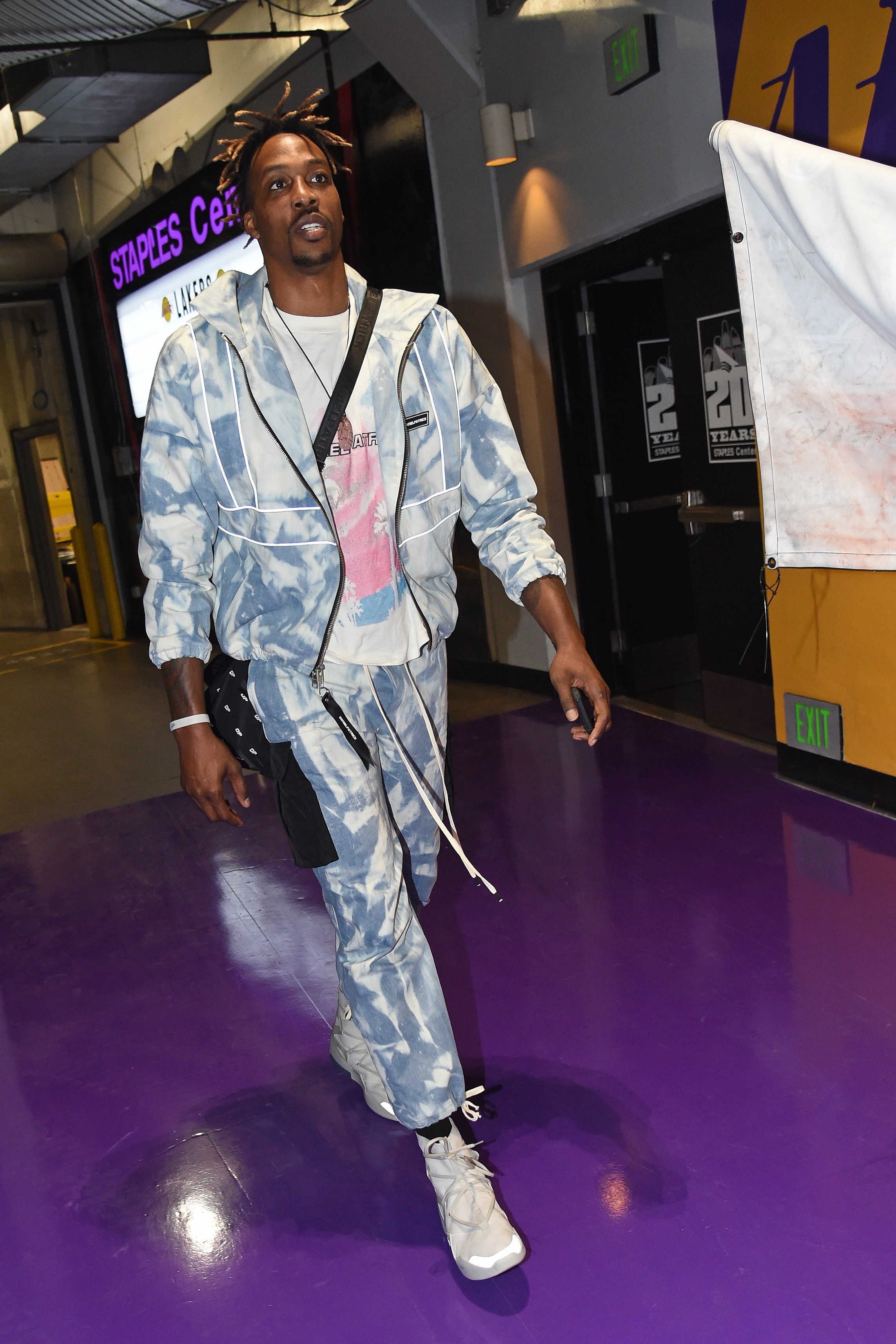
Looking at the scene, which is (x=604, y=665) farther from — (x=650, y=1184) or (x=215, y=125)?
(x=215, y=125)

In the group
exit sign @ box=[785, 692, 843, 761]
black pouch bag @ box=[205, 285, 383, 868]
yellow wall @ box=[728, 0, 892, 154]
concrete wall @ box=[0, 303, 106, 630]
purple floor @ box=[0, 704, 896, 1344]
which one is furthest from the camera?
concrete wall @ box=[0, 303, 106, 630]

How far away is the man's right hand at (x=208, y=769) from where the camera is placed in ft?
5.73

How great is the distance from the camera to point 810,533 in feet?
10.9

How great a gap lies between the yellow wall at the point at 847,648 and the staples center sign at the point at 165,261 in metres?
4.61

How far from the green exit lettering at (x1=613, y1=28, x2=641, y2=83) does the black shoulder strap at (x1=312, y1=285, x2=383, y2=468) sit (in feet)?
9.46

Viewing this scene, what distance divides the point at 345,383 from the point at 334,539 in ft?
0.82

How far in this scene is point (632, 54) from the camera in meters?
4.15

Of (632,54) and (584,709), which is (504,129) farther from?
(584,709)

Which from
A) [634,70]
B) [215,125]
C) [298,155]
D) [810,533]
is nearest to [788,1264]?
[298,155]

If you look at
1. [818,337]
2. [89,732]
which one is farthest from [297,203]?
[89,732]

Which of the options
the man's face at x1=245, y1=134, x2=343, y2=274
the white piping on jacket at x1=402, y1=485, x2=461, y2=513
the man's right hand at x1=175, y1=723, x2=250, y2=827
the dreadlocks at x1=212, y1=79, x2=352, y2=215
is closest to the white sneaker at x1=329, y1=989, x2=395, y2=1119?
the man's right hand at x1=175, y1=723, x2=250, y2=827

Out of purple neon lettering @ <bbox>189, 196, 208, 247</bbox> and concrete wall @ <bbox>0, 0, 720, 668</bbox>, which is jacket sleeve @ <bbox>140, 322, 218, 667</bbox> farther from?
purple neon lettering @ <bbox>189, 196, 208, 247</bbox>

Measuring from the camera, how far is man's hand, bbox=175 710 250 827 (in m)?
1.75

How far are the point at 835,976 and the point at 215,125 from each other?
7099 mm
